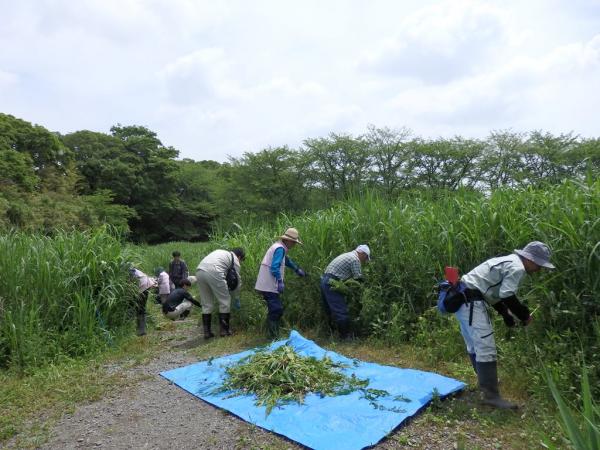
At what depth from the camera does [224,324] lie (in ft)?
21.2

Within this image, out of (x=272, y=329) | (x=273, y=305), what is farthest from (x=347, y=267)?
(x=272, y=329)

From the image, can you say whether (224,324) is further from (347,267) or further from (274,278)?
(347,267)

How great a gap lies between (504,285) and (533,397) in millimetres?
1013

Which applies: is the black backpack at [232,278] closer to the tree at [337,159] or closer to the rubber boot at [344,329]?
the rubber boot at [344,329]

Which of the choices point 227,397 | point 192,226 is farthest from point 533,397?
point 192,226

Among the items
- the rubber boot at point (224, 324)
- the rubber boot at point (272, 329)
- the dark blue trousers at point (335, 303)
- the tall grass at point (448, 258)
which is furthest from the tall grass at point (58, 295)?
the dark blue trousers at point (335, 303)

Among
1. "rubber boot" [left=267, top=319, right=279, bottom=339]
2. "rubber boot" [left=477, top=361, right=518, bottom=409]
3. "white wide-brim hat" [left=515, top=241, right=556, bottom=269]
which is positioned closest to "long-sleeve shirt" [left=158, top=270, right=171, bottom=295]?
"rubber boot" [left=267, top=319, right=279, bottom=339]

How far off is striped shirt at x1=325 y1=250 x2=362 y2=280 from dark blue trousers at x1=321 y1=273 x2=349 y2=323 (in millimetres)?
118

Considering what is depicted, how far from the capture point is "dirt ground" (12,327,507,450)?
3.15 m

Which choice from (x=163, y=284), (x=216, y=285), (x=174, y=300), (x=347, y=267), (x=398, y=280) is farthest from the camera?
(x=163, y=284)

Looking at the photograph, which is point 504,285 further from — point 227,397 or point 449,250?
point 227,397

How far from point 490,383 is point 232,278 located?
3.98 meters

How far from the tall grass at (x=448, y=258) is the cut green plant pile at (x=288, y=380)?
1.17m

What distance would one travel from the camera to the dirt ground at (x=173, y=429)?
3.15 m
